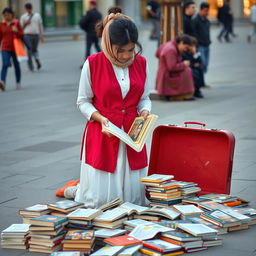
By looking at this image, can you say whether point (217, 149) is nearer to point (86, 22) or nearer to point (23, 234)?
point (23, 234)

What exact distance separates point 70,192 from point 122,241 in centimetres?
157

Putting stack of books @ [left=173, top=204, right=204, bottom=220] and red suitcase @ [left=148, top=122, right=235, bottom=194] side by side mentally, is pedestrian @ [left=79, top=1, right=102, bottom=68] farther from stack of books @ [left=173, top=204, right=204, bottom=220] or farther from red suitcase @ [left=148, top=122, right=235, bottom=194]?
stack of books @ [left=173, top=204, right=204, bottom=220]

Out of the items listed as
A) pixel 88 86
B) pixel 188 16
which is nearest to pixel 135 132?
pixel 88 86

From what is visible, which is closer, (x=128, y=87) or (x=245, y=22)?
(x=128, y=87)

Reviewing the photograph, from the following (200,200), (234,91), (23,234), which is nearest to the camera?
(23,234)

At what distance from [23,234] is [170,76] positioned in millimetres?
8230

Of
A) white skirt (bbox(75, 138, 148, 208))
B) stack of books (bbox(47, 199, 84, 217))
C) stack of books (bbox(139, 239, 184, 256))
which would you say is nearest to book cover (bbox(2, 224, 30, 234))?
stack of books (bbox(47, 199, 84, 217))

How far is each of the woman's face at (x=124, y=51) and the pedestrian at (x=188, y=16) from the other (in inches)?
365

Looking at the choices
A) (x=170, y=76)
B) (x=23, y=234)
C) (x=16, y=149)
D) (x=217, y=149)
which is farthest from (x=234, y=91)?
(x=23, y=234)

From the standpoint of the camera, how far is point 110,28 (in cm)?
542

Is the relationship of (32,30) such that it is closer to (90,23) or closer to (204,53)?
(90,23)

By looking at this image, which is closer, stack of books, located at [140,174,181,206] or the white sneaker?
stack of books, located at [140,174,181,206]

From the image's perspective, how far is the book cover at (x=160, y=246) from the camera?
465 centimetres

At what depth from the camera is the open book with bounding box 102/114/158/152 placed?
208 inches
